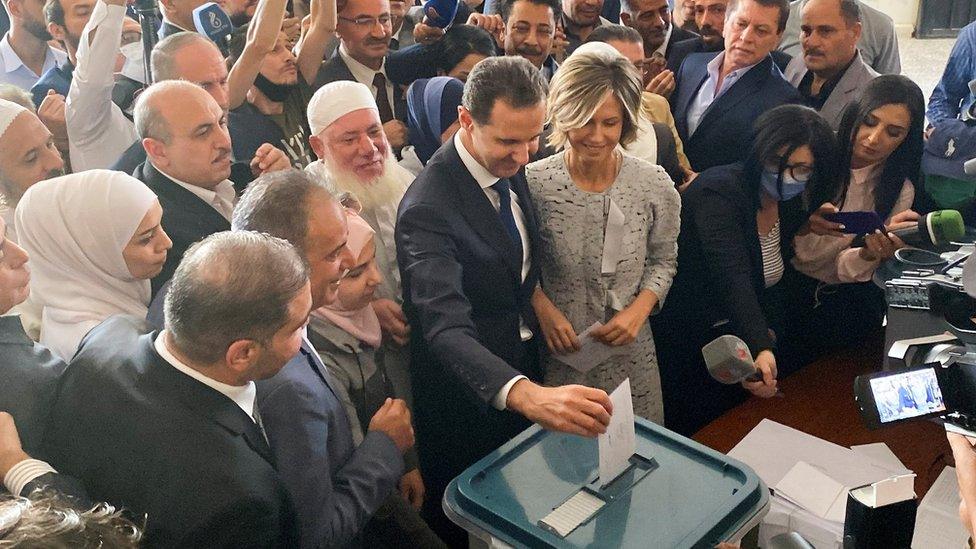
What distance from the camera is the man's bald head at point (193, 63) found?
5.45 ft

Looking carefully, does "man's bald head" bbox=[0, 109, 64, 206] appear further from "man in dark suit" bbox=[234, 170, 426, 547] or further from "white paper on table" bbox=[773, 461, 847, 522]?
"white paper on table" bbox=[773, 461, 847, 522]

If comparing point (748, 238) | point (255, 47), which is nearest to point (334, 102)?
point (255, 47)

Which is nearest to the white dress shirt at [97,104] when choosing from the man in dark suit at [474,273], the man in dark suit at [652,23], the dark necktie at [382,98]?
the man in dark suit at [474,273]

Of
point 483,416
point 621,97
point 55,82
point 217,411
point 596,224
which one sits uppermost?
point 55,82

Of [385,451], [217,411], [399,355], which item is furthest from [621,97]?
[217,411]

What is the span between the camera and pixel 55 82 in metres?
1.54

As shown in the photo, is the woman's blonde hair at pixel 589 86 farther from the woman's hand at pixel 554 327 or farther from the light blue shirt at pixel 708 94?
the light blue shirt at pixel 708 94

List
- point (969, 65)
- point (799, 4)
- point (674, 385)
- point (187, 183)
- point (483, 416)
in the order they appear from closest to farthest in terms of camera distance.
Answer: point (187, 183) < point (483, 416) < point (674, 385) < point (969, 65) < point (799, 4)

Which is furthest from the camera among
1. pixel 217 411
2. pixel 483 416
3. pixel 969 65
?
pixel 969 65

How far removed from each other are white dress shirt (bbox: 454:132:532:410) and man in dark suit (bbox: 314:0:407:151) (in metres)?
0.37

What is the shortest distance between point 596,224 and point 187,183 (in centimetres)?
103

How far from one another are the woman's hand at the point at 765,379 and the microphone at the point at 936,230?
0.66 metres

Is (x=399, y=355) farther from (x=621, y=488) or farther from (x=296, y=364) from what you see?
(x=621, y=488)

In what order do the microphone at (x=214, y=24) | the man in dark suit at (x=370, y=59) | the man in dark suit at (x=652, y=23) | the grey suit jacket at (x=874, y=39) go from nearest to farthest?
the microphone at (x=214, y=24)
the man in dark suit at (x=370, y=59)
the man in dark suit at (x=652, y=23)
the grey suit jacket at (x=874, y=39)
